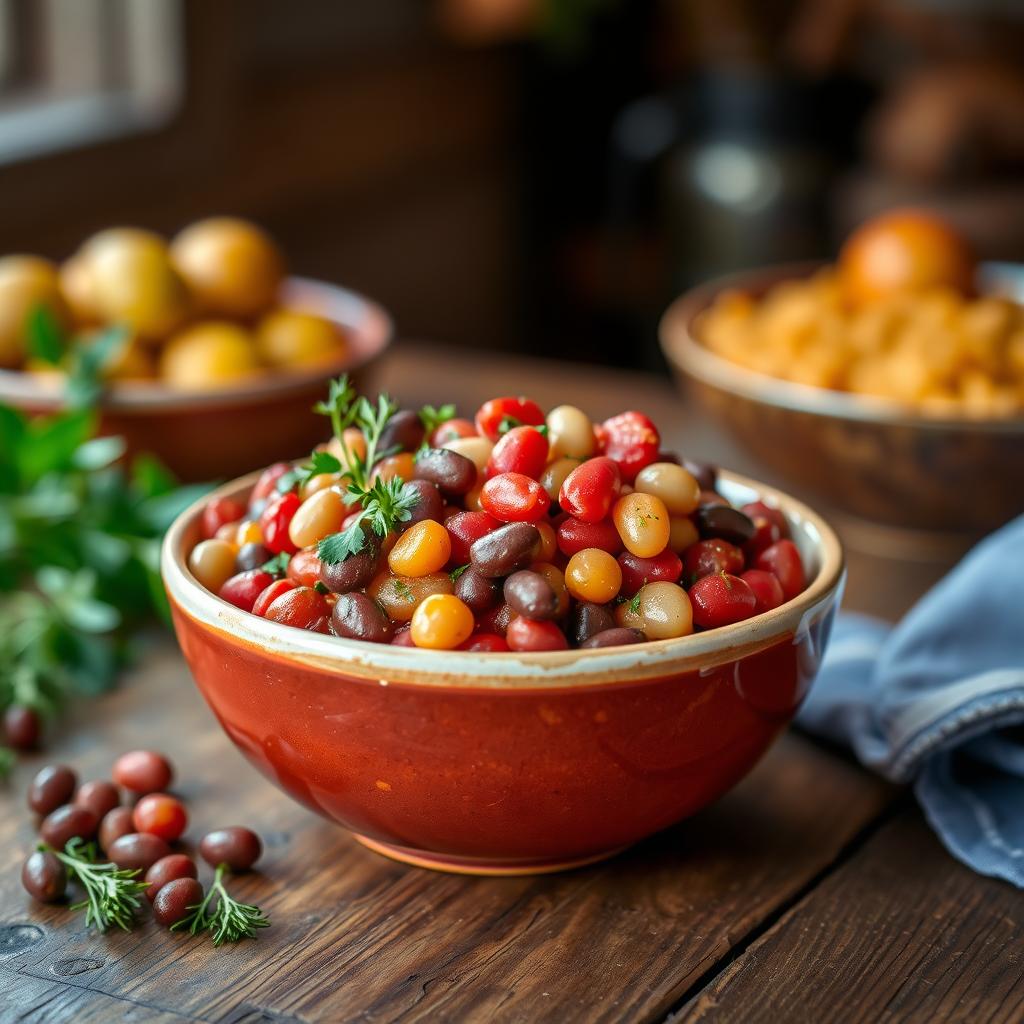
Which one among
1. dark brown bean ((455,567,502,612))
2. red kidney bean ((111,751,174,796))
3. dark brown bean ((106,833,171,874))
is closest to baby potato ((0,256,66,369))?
red kidney bean ((111,751,174,796))

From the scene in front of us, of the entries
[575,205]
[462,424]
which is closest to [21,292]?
[462,424]

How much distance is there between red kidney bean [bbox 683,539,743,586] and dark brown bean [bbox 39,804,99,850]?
1.40ft

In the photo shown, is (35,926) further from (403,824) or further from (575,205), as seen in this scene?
(575,205)

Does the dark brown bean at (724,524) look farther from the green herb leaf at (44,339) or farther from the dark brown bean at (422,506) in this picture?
the green herb leaf at (44,339)

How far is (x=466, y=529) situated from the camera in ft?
2.68

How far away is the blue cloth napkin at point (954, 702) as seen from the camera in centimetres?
96

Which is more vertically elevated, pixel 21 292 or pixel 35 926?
pixel 21 292

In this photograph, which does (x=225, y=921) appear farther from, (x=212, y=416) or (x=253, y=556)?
(x=212, y=416)

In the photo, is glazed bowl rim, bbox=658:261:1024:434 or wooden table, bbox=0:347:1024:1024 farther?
glazed bowl rim, bbox=658:261:1024:434

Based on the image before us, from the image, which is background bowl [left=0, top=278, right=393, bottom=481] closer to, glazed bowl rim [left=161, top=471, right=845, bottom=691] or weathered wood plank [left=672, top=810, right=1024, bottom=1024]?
glazed bowl rim [left=161, top=471, right=845, bottom=691]

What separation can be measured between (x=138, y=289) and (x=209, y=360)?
131mm

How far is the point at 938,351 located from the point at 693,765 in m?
0.75

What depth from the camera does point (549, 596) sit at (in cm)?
77

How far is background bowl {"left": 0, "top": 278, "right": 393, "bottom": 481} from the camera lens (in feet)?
4.59
